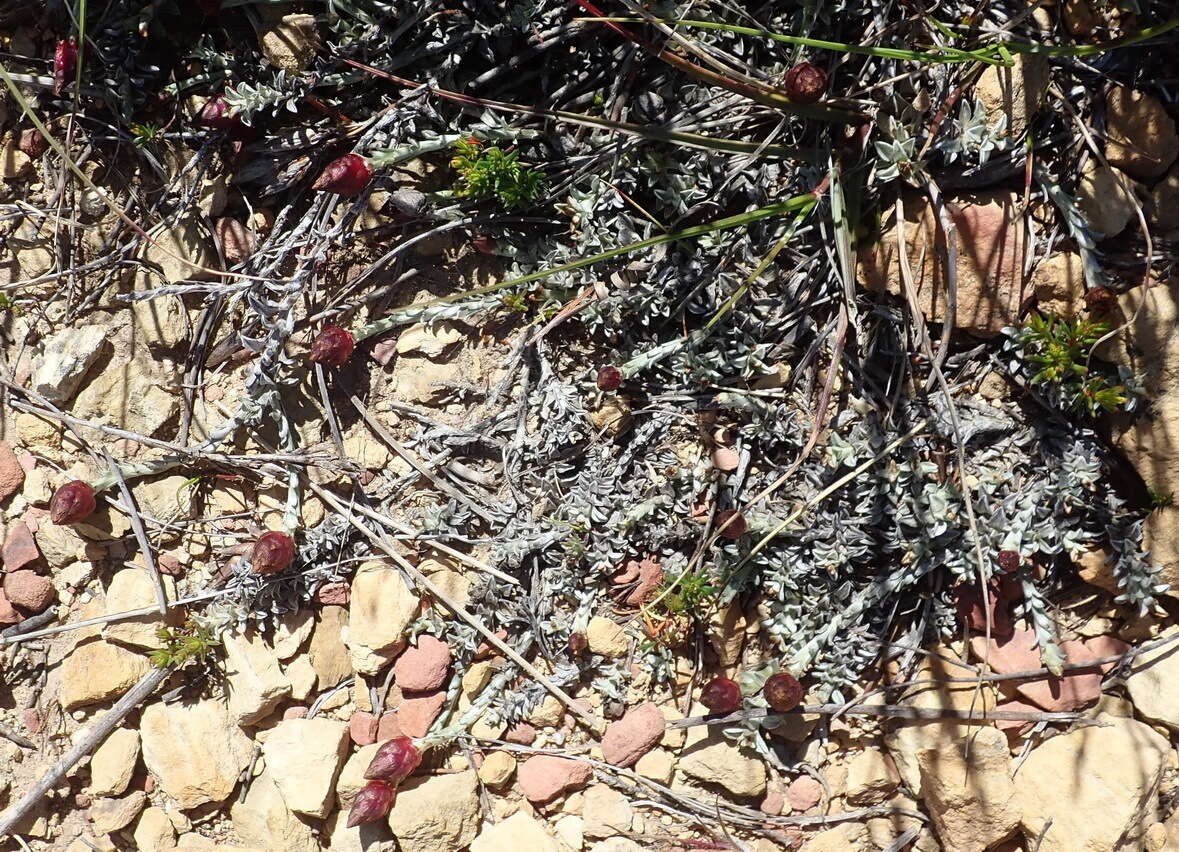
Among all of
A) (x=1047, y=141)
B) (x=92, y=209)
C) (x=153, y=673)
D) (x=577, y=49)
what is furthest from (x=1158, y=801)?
(x=92, y=209)

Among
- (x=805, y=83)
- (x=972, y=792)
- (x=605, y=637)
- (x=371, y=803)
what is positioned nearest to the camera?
(x=805, y=83)

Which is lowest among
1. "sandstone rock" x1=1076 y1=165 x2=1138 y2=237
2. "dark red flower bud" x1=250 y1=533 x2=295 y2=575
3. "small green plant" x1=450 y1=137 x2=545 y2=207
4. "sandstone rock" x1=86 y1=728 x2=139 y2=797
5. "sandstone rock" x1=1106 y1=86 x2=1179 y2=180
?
"sandstone rock" x1=86 y1=728 x2=139 y2=797

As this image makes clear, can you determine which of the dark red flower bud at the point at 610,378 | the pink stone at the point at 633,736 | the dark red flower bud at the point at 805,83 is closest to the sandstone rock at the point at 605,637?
the pink stone at the point at 633,736

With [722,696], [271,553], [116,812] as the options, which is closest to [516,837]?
[722,696]

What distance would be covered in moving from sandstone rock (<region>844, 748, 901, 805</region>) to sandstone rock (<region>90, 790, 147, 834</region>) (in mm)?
2878

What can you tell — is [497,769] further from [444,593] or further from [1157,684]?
[1157,684]

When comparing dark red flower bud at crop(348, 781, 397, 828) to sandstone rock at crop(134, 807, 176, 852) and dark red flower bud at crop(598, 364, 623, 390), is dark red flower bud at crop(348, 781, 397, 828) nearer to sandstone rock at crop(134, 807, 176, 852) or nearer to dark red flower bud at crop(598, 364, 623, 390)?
sandstone rock at crop(134, 807, 176, 852)

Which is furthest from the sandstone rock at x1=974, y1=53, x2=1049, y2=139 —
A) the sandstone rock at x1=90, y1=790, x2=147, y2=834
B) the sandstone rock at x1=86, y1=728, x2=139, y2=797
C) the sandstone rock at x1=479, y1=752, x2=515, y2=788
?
the sandstone rock at x1=90, y1=790, x2=147, y2=834

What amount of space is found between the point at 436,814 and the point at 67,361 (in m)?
2.43

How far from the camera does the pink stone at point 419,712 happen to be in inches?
136

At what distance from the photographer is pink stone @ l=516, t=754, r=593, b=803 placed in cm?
337

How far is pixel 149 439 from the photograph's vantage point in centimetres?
360

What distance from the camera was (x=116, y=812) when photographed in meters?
3.51

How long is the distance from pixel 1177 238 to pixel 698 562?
2.12 meters
